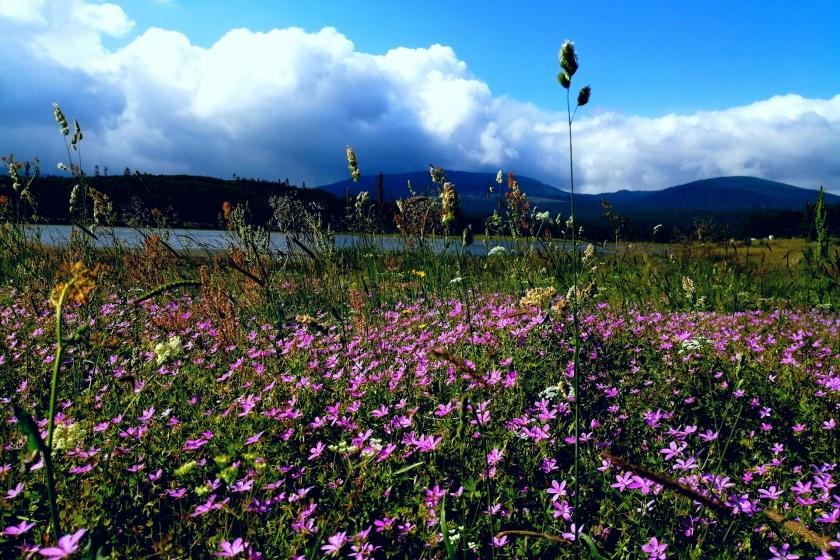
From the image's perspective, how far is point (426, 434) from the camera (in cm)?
329

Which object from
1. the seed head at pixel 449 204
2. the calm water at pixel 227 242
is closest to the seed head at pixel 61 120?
the calm water at pixel 227 242

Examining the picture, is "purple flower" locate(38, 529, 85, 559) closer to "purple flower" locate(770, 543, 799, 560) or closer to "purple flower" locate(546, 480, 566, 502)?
"purple flower" locate(546, 480, 566, 502)

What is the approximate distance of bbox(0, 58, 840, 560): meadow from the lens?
93.8 inches

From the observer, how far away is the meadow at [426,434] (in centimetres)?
238

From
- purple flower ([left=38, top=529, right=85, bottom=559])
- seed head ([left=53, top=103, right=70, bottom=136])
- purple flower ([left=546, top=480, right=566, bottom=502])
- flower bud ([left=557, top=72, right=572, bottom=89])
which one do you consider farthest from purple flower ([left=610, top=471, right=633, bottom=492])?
seed head ([left=53, top=103, right=70, bottom=136])

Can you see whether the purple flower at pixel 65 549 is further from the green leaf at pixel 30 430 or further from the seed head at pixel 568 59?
the seed head at pixel 568 59

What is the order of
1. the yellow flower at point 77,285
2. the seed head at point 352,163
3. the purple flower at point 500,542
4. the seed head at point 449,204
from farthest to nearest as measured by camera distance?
the seed head at point 352,163 < the seed head at point 449,204 < the purple flower at point 500,542 < the yellow flower at point 77,285

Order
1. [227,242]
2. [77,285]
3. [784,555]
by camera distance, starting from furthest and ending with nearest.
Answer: [227,242] < [784,555] < [77,285]

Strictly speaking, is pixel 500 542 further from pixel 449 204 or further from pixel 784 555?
pixel 449 204

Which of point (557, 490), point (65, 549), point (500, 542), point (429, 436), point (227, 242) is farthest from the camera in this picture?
point (227, 242)

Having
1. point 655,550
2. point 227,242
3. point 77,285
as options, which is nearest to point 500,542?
point 655,550

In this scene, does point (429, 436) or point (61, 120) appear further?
point (61, 120)

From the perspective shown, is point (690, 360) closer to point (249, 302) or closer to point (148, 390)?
point (148, 390)

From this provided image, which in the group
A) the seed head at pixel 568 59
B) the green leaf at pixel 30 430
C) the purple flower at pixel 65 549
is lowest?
the purple flower at pixel 65 549
